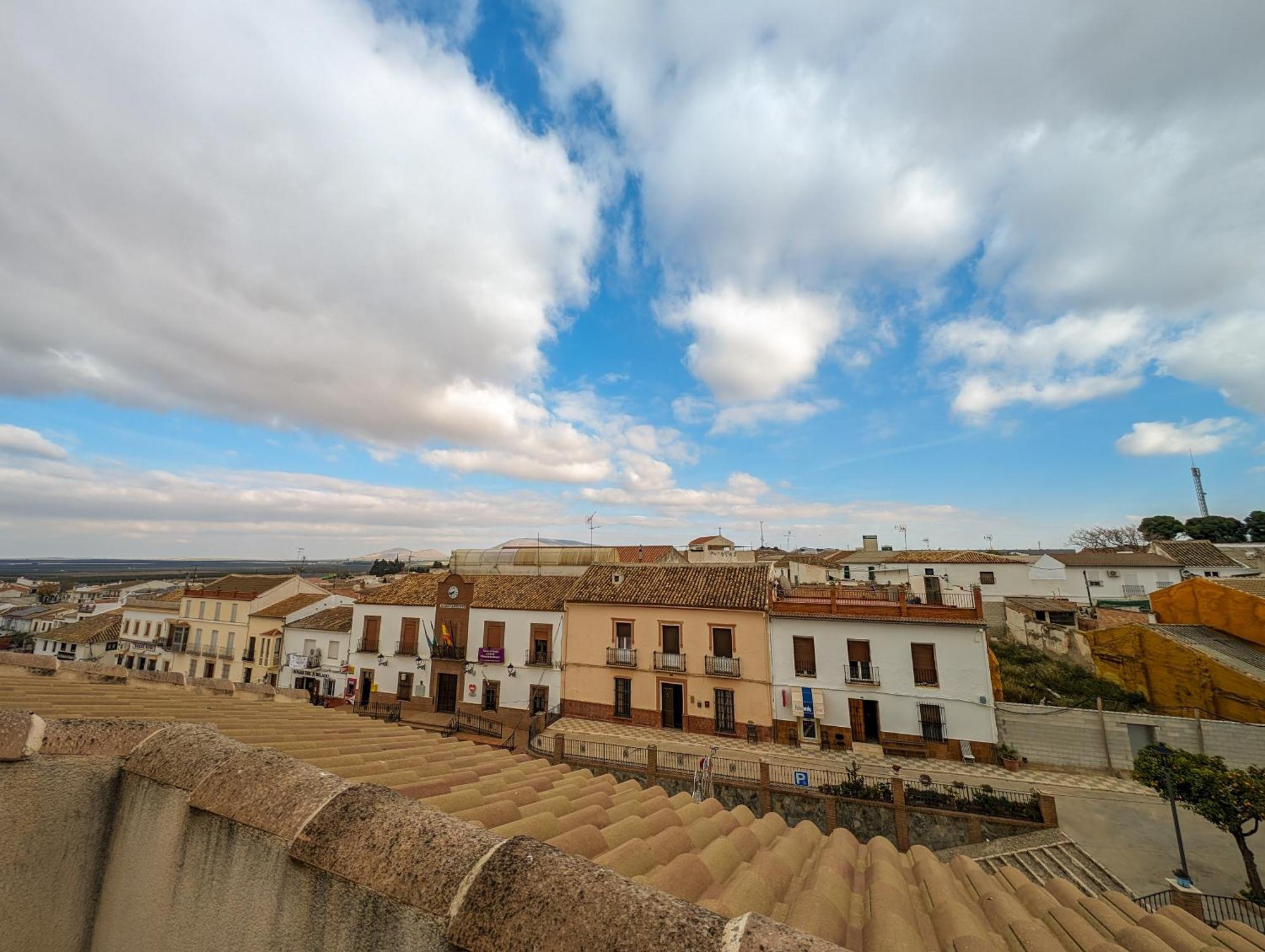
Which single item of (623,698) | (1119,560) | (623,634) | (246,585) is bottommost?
(623,698)

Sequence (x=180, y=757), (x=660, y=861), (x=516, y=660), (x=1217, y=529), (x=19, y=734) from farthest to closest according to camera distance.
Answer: (x=1217, y=529) < (x=516, y=660) < (x=660, y=861) < (x=180, y=757) < (x=19, y=734)

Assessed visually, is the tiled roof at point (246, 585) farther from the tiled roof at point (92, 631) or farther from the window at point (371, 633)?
the tiled roof at point (92, 631)

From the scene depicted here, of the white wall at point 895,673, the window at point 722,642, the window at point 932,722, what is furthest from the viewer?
the window at point 722,642

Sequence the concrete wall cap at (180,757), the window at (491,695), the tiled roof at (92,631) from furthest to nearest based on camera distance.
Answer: the tiled roof at (92,631) < the window at (491,695) < the concrete wall cap at (180,757)

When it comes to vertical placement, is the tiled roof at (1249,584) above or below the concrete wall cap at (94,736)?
below

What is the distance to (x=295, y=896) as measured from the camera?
1.73 meters

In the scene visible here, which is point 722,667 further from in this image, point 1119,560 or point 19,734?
point 1119,560

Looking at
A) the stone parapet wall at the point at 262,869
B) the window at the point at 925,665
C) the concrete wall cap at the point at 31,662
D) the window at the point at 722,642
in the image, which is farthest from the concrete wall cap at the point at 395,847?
the window at the point at 925,665

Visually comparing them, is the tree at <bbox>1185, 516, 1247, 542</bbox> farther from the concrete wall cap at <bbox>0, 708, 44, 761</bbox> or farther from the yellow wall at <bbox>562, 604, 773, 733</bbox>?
the concrete wall cap at <bbox>0, 708, 44, 761</bbox>

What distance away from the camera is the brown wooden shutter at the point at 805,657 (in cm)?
1822

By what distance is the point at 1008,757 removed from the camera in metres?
16.0

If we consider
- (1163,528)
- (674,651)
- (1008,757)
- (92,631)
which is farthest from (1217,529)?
(92,631)

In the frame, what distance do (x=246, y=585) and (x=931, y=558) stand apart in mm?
44995

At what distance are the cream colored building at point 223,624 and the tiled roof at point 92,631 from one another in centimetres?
874
